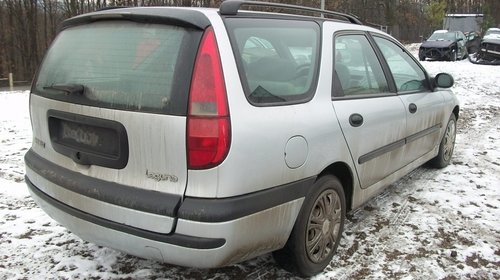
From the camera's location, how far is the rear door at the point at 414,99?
4047 millimetres

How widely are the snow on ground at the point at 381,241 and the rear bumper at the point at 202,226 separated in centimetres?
56

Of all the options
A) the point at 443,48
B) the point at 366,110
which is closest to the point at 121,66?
the point at 366,110

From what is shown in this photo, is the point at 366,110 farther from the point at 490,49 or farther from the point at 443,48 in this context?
the point at 443,48

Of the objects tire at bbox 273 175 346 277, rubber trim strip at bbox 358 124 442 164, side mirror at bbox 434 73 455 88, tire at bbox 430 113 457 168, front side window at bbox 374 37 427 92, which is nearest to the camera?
tire at bbox 273 175 346 277

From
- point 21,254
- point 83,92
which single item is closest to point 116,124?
point 83,92

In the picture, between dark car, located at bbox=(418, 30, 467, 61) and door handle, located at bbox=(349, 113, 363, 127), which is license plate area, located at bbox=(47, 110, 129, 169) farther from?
dark car, located at bbox=(418, 30, 467, 61)

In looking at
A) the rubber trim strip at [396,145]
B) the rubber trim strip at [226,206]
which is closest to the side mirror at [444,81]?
the rubber trim strip at [396,145]

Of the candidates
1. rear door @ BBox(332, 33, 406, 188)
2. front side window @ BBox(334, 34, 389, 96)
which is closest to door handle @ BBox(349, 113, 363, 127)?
rear door @ BBox(332, 33, 406, 188)

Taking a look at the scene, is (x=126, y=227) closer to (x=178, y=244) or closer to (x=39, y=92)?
(x=178, y=244)

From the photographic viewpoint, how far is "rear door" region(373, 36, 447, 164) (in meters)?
4.05

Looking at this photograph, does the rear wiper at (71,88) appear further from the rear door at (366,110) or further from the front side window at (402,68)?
the front side window at (402,68)

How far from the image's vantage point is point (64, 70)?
283cm

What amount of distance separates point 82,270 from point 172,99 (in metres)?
1.53

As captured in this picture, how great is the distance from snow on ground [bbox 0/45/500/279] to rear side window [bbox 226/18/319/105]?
126 centimetres
